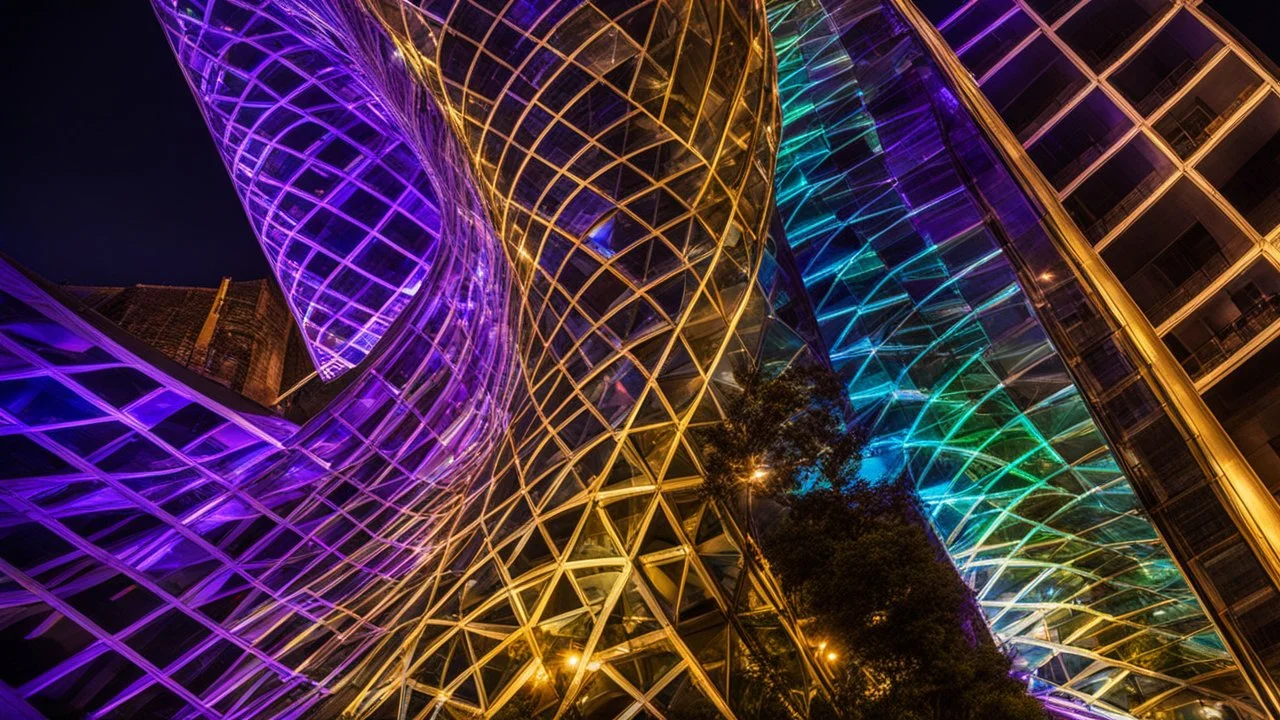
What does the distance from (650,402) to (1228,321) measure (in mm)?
15160

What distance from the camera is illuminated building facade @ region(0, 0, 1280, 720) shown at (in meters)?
15.1

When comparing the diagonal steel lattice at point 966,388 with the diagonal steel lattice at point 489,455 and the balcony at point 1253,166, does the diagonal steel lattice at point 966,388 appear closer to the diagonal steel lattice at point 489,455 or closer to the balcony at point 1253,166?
the balcony at point 1253,166

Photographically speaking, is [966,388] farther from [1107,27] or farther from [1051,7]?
[1051,7]

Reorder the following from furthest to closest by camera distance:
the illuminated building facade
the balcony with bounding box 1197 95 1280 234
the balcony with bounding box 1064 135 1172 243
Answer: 1. the balcony with bounding box 1064 135 1172 243
2. the balcony with bounding box 1197 95 1280 234
3. the illuminated building facade

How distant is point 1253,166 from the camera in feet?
59.5

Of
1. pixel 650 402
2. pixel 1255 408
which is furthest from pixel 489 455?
pixel 1255 408

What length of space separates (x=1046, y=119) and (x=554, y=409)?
19636 millimetres

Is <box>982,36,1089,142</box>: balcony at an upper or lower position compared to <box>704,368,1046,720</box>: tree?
upper

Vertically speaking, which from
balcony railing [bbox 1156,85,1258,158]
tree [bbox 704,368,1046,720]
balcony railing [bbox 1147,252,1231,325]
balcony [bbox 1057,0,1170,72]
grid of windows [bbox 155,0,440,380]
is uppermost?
grid of windows [bbox 155,0,440,380]

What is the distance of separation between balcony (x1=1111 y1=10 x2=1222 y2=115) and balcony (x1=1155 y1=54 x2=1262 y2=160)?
0.48 meters

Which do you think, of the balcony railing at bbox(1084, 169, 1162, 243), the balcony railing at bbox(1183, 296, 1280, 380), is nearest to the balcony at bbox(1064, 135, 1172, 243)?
the balcony railing at bbox(1084, 169, 1162, 243)

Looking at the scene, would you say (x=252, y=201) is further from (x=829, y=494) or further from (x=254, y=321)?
(x=829, y=494)

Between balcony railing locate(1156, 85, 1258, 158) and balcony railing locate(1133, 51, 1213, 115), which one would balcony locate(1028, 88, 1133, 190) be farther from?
balcony railing locate(1156, 85, 1258, 158)

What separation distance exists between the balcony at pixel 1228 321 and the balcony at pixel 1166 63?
646 cm
